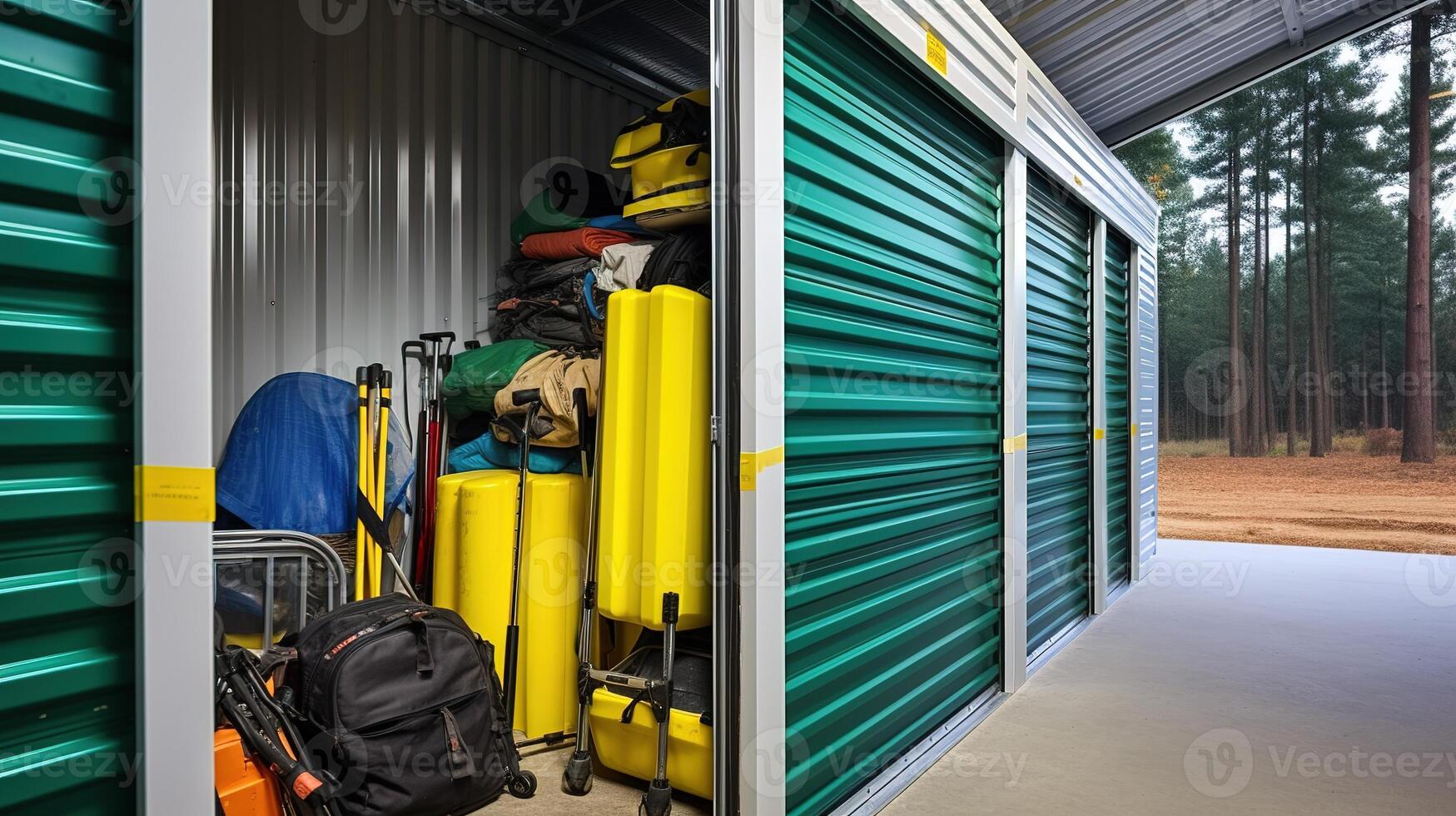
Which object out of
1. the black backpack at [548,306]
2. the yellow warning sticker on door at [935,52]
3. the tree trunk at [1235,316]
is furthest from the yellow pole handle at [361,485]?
the tree trunk at [1235,316]

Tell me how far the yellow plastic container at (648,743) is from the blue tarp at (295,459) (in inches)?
49.1

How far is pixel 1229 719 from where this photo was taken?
326 centimetres

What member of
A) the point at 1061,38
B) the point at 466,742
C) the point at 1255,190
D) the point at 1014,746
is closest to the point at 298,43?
the point at 466,742

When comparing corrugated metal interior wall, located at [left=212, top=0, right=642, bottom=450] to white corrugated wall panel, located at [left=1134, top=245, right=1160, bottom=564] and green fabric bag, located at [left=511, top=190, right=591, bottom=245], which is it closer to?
green fabric bag, located at [left=511, top=190, right=591, bottom=245]

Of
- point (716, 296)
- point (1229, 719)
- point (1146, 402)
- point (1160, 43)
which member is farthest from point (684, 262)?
point (1146, 402)

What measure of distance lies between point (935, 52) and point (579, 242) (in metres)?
1.57

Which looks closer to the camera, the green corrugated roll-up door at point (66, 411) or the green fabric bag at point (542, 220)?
the green corrugated roll-up door at point (66, 411)

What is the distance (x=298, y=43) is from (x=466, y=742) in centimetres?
270

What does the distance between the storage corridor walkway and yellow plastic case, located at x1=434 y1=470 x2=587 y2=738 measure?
1.25m

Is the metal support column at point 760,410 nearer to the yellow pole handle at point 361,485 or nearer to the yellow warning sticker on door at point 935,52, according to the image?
the yellow warning sticker on door at point 935,52

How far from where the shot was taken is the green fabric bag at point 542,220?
3695 mm

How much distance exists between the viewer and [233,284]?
311 centimetres

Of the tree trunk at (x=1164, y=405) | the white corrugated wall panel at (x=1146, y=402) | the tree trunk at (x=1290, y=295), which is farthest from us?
the tree trunk at (x=1164, y=405)

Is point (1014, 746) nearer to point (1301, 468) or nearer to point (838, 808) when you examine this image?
point (838, 808)
